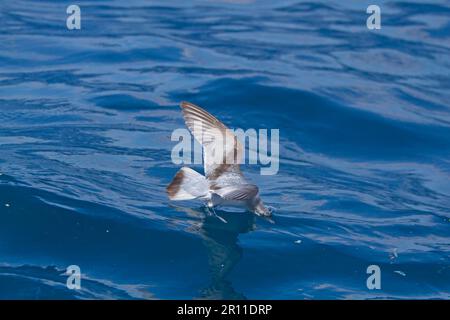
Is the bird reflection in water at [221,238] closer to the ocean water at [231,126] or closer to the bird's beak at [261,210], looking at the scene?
the ocean water at [231,126]

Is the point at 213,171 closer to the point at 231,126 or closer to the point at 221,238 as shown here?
the point at 221,238

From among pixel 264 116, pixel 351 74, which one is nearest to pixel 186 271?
pixel 264 116

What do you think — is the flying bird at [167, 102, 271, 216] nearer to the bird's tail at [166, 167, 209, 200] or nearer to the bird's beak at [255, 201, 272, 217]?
the bird's tail at [166, 167, 209, 200]

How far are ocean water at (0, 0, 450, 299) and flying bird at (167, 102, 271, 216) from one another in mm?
749

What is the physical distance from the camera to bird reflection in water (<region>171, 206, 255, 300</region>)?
755 centimetres

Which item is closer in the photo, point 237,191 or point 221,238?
point 237,191

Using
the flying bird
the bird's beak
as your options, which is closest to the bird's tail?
the flying bird

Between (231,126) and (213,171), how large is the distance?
12.8ft

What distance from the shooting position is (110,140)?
33.7ft

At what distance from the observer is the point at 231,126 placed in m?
11.2

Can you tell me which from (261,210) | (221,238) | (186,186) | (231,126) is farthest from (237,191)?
(231,126)

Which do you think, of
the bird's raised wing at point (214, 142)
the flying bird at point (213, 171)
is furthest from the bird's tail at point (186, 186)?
the bird's raised wing at point (214, 142)

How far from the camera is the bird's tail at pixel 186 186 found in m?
7.29

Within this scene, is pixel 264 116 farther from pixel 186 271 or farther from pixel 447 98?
pixel 186 271
